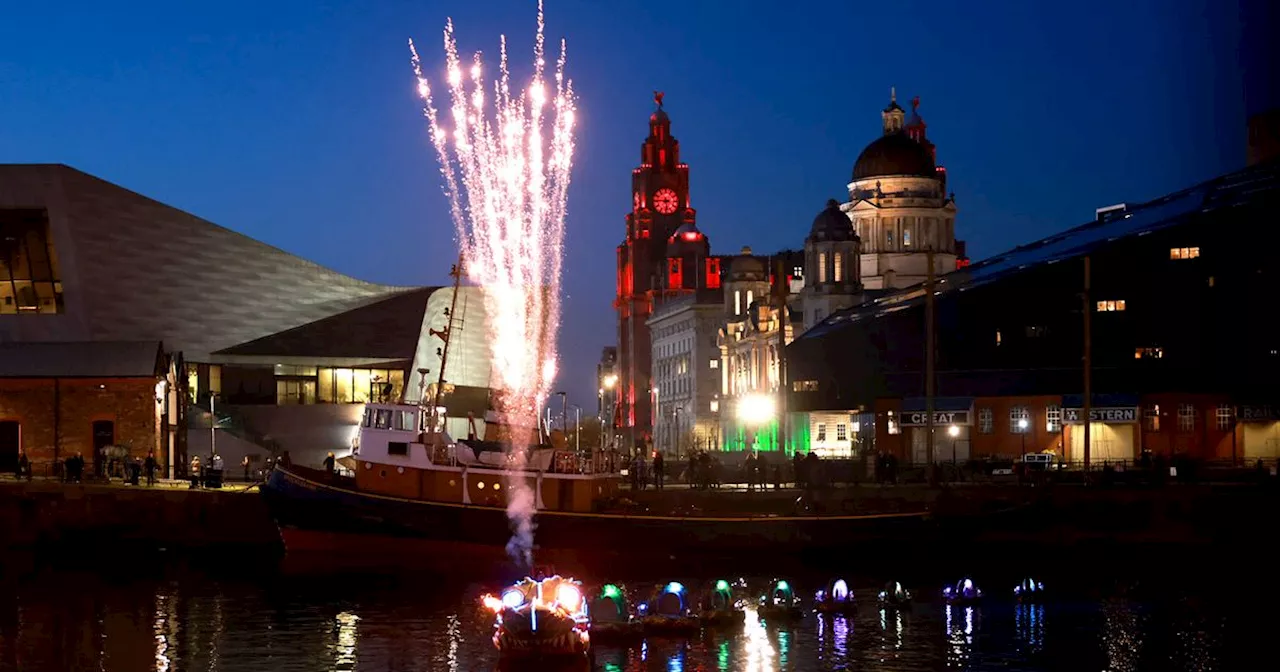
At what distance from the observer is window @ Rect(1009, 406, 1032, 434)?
282 feet

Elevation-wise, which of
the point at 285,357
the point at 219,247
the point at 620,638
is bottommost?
the point at 620,638

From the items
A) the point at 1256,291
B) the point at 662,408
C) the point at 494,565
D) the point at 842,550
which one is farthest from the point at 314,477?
the point at 662,408

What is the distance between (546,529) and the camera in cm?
5775

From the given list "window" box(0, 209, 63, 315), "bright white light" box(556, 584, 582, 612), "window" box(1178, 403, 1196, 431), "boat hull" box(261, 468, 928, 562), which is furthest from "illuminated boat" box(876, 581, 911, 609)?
"window" box(0, 209, 63, 315)

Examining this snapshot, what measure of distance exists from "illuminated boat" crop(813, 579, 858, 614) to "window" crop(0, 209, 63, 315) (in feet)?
168

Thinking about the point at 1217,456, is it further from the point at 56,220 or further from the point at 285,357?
the point at 56,220

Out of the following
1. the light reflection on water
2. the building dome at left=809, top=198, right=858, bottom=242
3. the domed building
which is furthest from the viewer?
the domed building

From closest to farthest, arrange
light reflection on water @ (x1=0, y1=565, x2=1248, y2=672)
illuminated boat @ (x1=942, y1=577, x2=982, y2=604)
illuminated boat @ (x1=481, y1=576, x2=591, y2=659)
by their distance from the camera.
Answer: illuminated boat @ (x1=481, y1=576, x2=591, y2=659)
light reflection on water @ (x1=0, y1=565, x2=1248, y2=672)
illuminated boat @ (x1=942, y1=577, x2=982, y2=604)

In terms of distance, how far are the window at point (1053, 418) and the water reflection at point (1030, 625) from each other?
3855cm

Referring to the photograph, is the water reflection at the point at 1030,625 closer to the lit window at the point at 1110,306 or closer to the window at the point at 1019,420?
the window at the point at 1019,420

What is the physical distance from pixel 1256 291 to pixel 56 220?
5729cm

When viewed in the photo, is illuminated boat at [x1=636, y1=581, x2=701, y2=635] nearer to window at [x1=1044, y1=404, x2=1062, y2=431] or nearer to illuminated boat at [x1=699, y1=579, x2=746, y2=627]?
illuminated boat at [x1=699, y1=579, x2=746, y2=627]

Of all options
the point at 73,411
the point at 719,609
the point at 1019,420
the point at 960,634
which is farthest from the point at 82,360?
the point at 960,634

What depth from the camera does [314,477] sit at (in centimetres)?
6022
